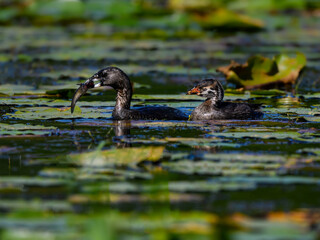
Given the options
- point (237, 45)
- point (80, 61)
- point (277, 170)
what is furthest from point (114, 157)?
point (237, 45)

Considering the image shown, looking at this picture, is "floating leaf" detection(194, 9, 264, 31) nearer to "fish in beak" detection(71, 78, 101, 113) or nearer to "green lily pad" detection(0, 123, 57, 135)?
"fish in beak" detection(71, 78, 101, 113)

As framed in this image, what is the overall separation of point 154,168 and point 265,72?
656 centimetres

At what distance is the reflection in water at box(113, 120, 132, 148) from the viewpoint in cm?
690

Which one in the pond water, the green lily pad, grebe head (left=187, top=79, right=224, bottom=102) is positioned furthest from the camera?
grebe head (left=187, top=79, right=224, bottom=102)

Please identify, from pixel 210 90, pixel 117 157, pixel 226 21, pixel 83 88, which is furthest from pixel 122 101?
pixel 226 21

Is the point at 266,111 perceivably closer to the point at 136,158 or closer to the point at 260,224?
the point at 136,158

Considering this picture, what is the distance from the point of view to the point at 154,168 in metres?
5.73

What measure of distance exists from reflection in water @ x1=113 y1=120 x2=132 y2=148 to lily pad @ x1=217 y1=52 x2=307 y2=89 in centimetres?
361

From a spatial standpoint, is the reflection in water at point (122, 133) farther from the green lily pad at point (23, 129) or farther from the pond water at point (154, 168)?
the green lily pad at point (23, 129)

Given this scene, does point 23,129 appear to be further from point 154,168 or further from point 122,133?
point 154,168

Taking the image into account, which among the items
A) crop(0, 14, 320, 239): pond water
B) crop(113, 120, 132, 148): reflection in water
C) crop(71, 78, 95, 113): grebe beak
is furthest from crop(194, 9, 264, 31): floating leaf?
crop(113, 120, 132, 148): reflection in water

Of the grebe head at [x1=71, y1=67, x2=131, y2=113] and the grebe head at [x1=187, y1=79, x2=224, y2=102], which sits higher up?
the grebe head at [x1=71, y1=67, x2=131, y2=113]

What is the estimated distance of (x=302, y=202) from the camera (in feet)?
15.6

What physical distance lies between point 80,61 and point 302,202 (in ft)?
38.3
